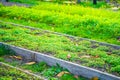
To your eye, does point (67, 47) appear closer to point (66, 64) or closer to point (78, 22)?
point (66, 64)

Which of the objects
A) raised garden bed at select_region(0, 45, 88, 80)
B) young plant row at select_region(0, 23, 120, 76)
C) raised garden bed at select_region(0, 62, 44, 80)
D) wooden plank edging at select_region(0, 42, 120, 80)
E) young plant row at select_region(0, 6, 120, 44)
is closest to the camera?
wooden plank edging at select_region(0, 42, 120, 80)

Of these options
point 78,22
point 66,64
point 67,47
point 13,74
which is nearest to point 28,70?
point 13,74

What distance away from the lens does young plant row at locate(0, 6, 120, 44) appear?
10.4m

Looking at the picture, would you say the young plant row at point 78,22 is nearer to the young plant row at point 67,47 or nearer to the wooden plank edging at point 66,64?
the young plant row at point 67,47

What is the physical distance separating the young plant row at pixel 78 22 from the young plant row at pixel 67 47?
111 cm

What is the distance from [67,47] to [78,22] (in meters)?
3.39

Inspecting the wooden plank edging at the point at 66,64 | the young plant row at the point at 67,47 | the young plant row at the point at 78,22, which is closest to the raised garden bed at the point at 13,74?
the wooden plank edging at the point at 66,64

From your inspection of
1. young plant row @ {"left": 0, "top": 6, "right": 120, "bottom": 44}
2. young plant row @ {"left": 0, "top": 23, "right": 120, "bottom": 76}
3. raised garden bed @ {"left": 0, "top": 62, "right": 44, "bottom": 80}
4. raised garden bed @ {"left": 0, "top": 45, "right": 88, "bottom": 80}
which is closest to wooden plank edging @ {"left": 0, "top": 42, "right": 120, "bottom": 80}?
raised garden bed @ {"left": 0, "top": 45, "right": 88, "bottom": 80}

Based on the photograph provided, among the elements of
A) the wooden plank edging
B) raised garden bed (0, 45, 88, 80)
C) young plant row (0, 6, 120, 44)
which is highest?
young plant row (0, 6, 120, 44)

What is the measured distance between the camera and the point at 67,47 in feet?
27.9

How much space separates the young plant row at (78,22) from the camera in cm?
1038

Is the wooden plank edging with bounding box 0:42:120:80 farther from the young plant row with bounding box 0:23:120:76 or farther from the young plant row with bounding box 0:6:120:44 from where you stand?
the young plant row with bounding box 0:6:120:44

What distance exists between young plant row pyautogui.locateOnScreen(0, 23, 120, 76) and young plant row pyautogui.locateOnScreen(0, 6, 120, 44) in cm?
111

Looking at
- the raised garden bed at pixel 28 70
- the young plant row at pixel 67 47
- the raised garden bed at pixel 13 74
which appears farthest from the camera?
the young plant row at pixel 67 47
